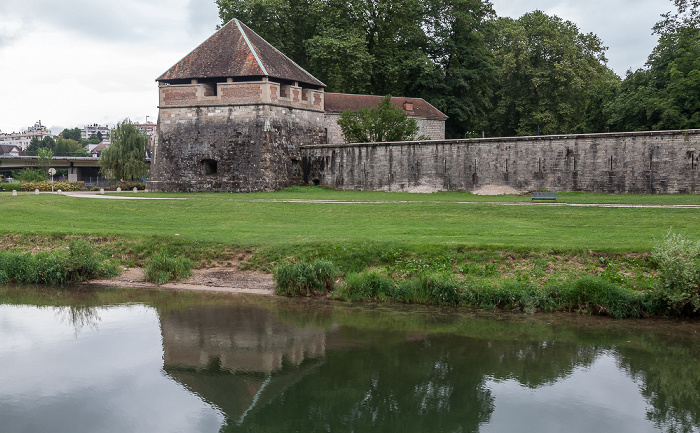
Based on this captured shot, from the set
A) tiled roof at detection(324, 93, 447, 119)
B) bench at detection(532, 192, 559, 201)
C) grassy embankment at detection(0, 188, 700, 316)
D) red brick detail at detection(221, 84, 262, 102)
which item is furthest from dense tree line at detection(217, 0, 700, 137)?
grassy embankment at detection(0, 188, 700, 316)

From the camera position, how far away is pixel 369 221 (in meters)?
20.7

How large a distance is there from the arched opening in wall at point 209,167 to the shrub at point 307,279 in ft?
75.8

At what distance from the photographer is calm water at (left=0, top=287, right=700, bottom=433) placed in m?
8.39

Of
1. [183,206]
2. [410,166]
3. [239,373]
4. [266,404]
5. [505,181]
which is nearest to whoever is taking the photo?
[266,404]

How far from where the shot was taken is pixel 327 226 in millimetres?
19828

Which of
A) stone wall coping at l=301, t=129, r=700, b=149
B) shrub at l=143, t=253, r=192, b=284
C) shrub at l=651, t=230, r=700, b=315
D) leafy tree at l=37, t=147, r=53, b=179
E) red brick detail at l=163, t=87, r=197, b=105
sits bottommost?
shrub at l=143, t=253, r=192, b=284

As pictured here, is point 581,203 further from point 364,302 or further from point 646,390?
point 646,390

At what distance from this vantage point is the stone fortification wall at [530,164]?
2609 cm

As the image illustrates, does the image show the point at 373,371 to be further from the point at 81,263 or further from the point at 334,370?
the point at 81,263

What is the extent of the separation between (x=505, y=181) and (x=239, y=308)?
63.0ft

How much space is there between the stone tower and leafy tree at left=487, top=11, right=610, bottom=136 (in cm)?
2071

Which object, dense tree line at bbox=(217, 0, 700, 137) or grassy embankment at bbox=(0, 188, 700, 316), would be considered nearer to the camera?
grassy embankment at bbox=(0, 188, 700, 316)

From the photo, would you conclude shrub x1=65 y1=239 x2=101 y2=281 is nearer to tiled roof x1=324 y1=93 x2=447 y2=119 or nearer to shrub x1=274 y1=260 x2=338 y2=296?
shrub x1=274 y1=260 x2=338 y2=296

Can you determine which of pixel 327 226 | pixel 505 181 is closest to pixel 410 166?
pixel 505 181
